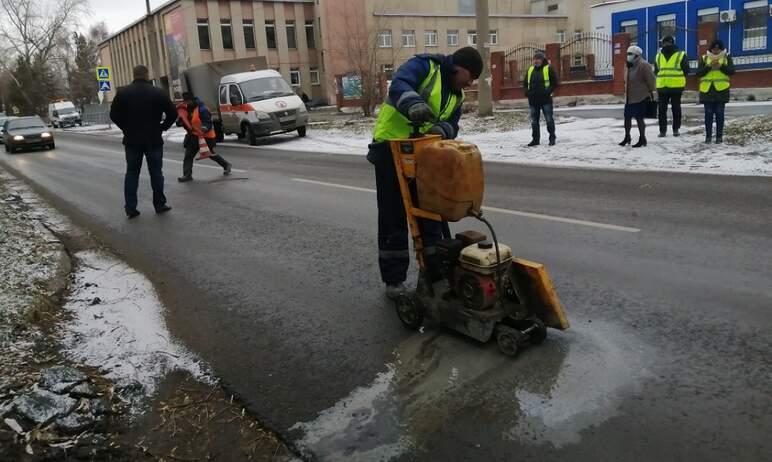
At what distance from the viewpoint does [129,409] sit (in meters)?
3.50

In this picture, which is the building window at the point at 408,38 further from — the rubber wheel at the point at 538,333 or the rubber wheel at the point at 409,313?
the rubber wheel at the point at 538,333

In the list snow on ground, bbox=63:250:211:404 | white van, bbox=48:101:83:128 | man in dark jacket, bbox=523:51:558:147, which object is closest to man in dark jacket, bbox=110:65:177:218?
snow on ground, bbox=63:250:211:404

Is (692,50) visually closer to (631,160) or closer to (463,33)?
(631,160)

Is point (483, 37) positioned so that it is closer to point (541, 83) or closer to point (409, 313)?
point (541, 83)

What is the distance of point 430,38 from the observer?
56.4 metres

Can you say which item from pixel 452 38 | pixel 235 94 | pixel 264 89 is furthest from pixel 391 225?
pixel 452 38

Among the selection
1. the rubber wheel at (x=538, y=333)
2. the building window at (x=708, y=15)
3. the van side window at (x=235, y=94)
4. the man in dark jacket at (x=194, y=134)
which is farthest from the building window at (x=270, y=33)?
the rubber wheel at (x=538, y=333)

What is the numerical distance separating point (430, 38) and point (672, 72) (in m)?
45.7

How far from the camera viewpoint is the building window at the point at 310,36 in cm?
5647

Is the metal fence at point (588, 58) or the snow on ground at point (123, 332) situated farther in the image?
the metal fence at point (588, 58)

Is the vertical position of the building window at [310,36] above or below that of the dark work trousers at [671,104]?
above

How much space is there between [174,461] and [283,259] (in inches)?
137

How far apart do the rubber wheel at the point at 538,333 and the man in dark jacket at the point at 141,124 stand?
702 cm

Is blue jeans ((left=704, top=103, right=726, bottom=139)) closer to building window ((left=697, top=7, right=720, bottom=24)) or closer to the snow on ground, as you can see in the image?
the snow on ground
